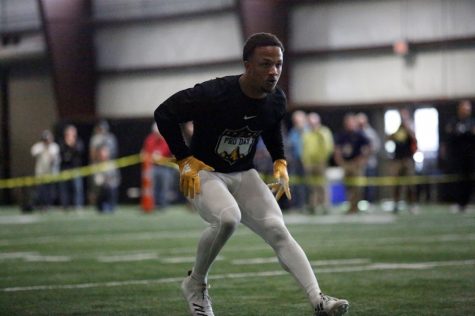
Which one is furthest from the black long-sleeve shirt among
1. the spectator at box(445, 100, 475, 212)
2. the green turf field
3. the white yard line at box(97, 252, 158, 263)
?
the spectator at box(445, 100, 475, 212)

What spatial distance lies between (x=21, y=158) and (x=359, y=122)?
51.5ft

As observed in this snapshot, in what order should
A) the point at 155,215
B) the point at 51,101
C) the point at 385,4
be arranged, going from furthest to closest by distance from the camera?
1. the point at 51,101
2. the point at 385,4
3. the point at 155,215

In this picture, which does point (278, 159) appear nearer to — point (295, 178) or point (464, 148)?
point (464, 148)

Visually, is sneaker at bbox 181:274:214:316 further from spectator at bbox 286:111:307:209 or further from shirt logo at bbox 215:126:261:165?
spectator at bbox 286:111:307:209

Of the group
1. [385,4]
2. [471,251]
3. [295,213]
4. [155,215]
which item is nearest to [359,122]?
[295,213]

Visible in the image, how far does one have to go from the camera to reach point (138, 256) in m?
13.0

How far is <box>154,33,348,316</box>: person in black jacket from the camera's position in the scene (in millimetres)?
7055

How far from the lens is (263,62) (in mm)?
7020

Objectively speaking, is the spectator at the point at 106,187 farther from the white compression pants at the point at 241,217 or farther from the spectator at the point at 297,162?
the white compression pants at the point at 241,217

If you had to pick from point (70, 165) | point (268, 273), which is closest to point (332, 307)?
point (268, 273)

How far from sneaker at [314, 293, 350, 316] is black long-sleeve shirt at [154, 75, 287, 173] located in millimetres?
1208

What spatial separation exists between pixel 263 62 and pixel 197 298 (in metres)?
1.57

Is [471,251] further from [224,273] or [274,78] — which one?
[274,78]

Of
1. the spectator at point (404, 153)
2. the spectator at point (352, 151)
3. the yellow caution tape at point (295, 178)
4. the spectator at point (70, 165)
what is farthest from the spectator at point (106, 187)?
the spectator at point (404, 153)
